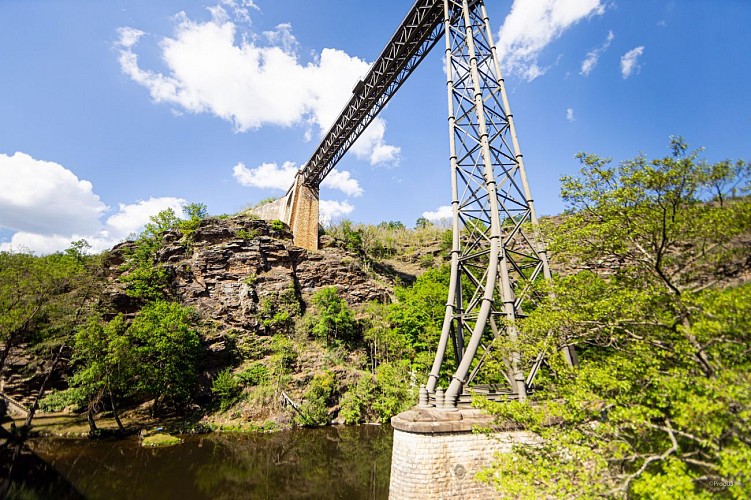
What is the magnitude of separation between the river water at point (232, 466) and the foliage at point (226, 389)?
296 cm

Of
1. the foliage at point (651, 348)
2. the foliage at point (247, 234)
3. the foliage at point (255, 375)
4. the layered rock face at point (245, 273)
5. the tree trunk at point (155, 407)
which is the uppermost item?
the foliage at point (247, 234)

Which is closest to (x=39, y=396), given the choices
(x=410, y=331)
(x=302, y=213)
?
(x=410, y=331)

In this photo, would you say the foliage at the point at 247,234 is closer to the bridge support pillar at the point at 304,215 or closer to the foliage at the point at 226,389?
the bridge support pillar at the point at 304,215

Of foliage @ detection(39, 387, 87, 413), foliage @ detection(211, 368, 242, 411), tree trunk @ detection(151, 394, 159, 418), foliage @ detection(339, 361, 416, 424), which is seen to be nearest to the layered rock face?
foliage @ detection(211, 368, 242, 411)

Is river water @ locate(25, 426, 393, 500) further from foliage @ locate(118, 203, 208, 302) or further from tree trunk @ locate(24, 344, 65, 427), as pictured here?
foliage @ locate(118, 203, 208, 302)

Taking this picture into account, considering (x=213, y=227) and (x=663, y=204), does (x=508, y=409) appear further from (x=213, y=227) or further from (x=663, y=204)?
(x=213, y=227)

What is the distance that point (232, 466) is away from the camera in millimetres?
12336

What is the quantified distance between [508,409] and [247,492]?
28.9 feet

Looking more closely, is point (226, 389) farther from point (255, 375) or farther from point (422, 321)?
point (422, 321)

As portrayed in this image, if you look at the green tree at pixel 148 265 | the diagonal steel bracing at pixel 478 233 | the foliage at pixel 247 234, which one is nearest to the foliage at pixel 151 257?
the green tree at pixel 148 265

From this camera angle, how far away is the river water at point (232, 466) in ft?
32.7

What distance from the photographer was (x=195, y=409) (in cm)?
2017

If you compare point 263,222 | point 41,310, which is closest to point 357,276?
point 263,222

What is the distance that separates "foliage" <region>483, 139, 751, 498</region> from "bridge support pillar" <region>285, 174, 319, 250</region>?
25.3m
